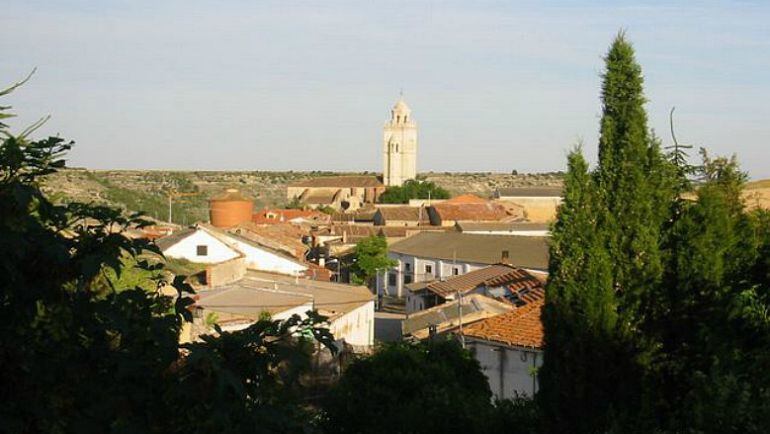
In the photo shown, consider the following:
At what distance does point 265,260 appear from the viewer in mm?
36188

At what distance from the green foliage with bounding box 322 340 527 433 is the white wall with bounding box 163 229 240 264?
18.4 meters

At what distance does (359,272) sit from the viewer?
5625cm

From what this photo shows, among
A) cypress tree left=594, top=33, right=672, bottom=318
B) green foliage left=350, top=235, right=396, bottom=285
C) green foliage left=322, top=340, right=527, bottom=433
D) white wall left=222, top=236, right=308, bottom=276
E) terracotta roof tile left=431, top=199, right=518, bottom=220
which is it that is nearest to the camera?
cypress tree left=594, top=33, right=672, bottom=318

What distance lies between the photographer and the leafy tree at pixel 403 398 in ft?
41.3

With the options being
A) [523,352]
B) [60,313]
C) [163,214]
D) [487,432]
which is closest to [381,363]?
[487,432]

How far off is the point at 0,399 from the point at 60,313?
48cm

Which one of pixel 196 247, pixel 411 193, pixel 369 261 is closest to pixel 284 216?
pixel 369 261

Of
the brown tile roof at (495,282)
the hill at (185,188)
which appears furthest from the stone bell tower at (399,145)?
the brown tile roof at (495,282)

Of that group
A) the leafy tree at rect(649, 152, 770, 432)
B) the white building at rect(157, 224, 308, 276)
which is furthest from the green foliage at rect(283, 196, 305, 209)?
the leafy tree at rect(649, 152, 770, 432)

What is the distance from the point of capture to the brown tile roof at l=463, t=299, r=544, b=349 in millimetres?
18344

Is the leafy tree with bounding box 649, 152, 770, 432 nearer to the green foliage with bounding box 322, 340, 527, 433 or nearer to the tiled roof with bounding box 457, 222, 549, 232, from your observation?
the green foliage with bounding box 322, 340, 527, 433

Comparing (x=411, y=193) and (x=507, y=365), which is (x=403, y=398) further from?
(x=411, y=193)

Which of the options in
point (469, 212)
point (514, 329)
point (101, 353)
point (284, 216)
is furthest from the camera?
point (284, 216)

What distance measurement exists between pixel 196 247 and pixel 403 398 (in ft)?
65.3
